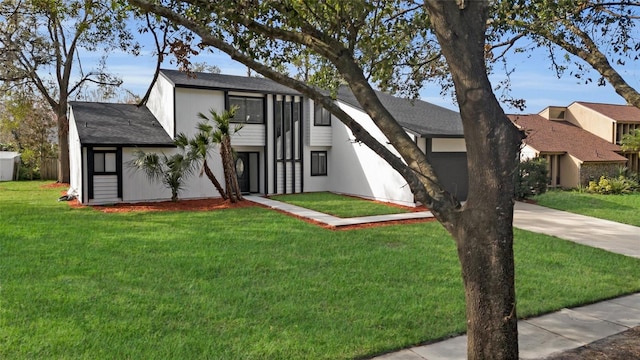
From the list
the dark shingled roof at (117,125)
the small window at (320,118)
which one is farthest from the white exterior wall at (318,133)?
the dark shingled roof at (117,125)

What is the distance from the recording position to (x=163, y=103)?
1859 centimetres

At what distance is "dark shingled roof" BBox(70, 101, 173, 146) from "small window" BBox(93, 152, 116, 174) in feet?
2.09

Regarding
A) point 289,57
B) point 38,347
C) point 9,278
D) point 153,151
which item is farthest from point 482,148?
point 153,151

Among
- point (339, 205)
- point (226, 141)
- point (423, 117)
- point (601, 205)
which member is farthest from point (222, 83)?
point (601, 205)

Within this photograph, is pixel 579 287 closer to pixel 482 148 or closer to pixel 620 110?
pixel 482 148

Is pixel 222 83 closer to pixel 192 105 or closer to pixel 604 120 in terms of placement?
pixel 192 105

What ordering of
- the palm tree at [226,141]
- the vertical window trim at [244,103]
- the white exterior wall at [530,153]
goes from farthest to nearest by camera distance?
the white exterior wall at [530,153] < the vertical window trim at [244,103] < the palm tree at [226,141]

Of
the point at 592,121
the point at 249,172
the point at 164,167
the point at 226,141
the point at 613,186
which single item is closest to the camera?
the point at 226,141

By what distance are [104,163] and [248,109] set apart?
6.20 m

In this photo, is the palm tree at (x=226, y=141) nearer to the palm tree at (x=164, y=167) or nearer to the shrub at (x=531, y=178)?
the palm tree at (x=164, y=167)

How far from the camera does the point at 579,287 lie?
21.6 feet

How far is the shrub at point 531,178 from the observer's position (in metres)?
17.9

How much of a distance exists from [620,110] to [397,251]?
28.6 metres

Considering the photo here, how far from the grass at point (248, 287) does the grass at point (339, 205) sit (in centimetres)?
293
